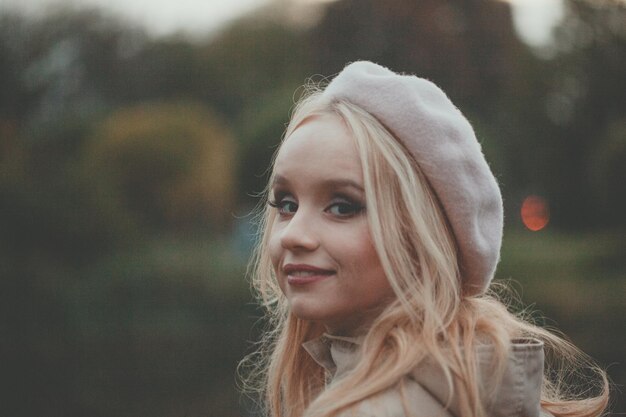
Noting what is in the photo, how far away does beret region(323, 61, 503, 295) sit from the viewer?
2166 millimetres

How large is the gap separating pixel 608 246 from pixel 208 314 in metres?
8.06

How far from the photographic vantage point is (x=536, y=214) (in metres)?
18.8

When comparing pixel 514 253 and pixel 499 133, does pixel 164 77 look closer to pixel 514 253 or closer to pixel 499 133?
pixel 499 133

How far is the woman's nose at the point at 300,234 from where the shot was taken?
2.11 meters

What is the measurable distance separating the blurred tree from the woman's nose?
45.6ft

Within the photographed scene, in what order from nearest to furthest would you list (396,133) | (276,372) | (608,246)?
(396,133) < (276,372) < (608,246)

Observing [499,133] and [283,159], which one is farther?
[499,133]

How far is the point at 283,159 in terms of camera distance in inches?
87.7

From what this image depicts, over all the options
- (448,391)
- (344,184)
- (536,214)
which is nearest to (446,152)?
(344,184)

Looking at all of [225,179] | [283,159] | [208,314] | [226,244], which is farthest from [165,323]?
[283,159]

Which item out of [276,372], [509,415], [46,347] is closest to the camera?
[509,415]

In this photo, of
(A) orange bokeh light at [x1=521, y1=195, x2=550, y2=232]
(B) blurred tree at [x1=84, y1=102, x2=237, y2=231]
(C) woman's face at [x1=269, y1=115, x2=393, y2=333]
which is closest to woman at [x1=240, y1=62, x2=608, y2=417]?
(C) woman's face at [x1=269, y1=115, x2=393, y2=333]

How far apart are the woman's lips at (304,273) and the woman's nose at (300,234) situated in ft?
0.16

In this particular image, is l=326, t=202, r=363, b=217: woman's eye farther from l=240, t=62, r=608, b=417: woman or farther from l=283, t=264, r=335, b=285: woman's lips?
l=283, t=264, r=335, b=285: woman's lips
